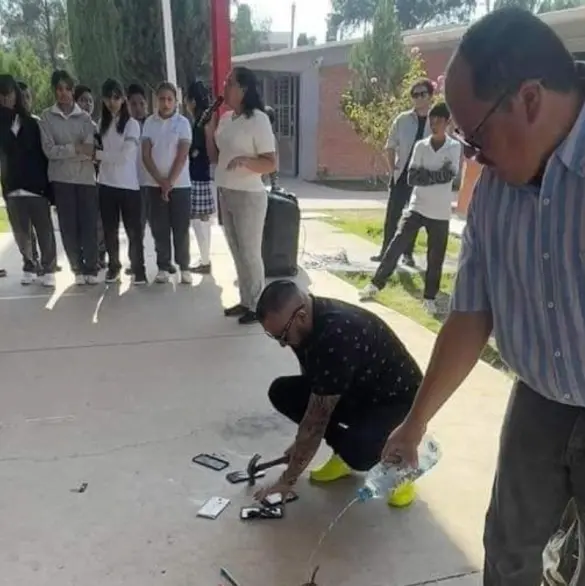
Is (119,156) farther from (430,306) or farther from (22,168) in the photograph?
(430,306)

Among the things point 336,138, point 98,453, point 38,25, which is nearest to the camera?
point 98,453

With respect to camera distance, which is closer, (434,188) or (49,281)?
(434,188)

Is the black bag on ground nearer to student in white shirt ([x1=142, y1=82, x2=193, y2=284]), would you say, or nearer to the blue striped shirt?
student in white shirt ([x1=142, y1=82, x2=193, y2=284])

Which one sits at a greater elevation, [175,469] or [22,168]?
[22,168]

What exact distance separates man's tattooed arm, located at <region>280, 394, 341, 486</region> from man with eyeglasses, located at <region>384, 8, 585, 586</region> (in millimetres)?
619

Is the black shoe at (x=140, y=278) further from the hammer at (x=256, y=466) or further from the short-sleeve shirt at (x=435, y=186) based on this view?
the hammer at (x=256, y=466)

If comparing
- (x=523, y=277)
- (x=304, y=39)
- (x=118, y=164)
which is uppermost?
(x=304, y=39)

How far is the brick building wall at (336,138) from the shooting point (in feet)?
A: 51.4

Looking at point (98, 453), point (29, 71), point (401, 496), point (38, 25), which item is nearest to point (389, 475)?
point (401, 496)

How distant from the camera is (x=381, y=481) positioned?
2.09 m

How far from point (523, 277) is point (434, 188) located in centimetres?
361

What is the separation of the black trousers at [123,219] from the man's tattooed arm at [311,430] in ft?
10.8

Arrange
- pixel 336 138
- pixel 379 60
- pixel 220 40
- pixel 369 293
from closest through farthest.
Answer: pixel 369 293 → pixel 220 40 → pixel 379 60 → pixel 336 138

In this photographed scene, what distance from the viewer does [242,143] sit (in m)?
4.27
